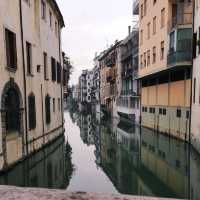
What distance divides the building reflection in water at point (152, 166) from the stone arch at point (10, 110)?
4.74 metres

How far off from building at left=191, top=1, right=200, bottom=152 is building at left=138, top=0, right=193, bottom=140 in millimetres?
771

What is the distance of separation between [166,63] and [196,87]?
406 centimetres

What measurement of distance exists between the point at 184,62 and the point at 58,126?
11.1 metres

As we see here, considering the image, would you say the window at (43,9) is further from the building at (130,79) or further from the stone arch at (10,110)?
the building at (130,79)

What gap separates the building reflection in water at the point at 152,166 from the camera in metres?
9.18

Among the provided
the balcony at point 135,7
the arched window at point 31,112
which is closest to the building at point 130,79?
the balcony at point 135,7

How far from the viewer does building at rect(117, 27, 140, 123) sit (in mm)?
28311

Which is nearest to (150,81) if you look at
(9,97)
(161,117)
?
(161,117)

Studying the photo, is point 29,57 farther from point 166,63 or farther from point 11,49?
point 166,63

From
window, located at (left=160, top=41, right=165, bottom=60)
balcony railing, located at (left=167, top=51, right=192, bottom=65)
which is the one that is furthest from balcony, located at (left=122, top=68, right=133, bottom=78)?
balcony railing, located at (left=167, top=51, right=192, bottom=65)

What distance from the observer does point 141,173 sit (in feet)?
37.4

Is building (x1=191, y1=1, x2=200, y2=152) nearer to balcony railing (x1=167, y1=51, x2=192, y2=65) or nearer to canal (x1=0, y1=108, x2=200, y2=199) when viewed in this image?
balcony railing (x1=167, y1=51, x2=192, y2=65)

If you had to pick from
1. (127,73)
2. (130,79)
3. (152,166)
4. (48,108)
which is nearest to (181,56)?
(152,166)

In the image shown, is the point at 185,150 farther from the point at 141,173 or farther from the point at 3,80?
the point at 3,80
